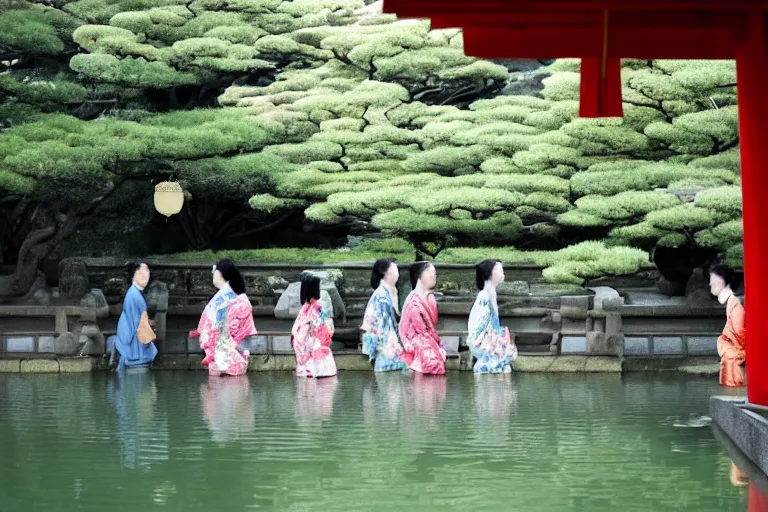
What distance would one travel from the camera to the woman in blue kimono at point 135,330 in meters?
15.2

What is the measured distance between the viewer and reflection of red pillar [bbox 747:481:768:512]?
6.75 m

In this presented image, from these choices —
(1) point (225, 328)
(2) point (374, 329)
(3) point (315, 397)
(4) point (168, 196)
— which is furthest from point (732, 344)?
(4) point (168, 196)

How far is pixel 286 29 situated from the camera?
22406 mm

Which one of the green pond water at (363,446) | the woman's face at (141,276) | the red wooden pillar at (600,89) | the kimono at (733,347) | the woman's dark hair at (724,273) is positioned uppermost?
the red wooden pillar at (600,89)

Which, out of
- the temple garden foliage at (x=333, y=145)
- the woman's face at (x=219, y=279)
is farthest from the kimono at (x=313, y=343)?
the temple garden foliage at (x=333, y=145)

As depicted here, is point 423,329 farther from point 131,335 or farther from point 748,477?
point 748,477

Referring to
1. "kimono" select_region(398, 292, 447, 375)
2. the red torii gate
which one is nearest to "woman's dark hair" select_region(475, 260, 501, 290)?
"kimono" select_region(398, 292, 447, 375)

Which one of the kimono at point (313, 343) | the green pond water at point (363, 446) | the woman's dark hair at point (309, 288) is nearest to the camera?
the green pond water at point (363, 446)

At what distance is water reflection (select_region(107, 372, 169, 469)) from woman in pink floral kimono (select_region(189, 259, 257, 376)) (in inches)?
31.4

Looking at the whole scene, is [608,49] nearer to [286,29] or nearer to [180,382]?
[180,382]

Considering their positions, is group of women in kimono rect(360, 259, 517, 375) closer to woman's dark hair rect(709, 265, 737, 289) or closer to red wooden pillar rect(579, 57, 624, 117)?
woman's dark hair rect(709, 265, 737, 289)

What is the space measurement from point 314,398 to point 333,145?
30.7 ft

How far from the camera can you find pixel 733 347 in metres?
13.3

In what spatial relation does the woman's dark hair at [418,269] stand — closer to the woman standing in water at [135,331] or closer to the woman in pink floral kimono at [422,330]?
the woman in pink floral kimono at [422,330]
